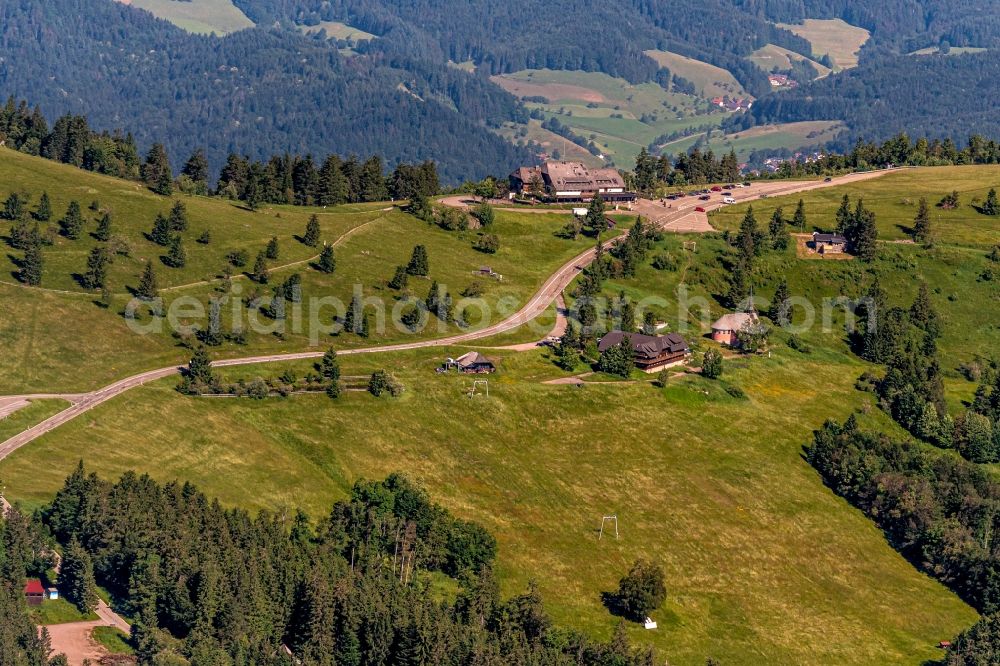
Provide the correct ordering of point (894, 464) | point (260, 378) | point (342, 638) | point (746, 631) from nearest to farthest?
1. point (342, 638)
2. point (746, 631)
3. point (260, 378)
4. point (894, 464)

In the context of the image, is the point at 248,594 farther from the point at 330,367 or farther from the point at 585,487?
the point at 330,367

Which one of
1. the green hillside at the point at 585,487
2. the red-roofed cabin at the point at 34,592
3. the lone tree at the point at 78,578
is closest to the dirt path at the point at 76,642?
the lone tree at the point at 78,578

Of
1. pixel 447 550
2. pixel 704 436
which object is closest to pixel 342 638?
pixel 447 550

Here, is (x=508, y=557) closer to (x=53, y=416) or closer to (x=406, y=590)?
(x=406, y=590)

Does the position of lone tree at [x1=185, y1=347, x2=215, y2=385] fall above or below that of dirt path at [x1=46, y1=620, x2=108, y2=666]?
above

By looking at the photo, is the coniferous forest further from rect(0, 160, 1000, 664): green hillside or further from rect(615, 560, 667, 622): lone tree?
rect(615, 560, 667, 622): lone tree

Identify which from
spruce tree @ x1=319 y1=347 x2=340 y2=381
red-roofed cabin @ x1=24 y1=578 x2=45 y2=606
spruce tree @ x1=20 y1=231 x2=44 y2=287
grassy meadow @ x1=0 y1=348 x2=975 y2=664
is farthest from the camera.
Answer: spruce tree @ x1=20 y1=231 x2=44 y2=287

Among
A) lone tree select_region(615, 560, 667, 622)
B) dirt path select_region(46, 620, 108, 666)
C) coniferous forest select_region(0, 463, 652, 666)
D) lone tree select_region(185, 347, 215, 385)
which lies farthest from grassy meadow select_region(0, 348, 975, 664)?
dirt path select_region(46, 620, 108, 666)
